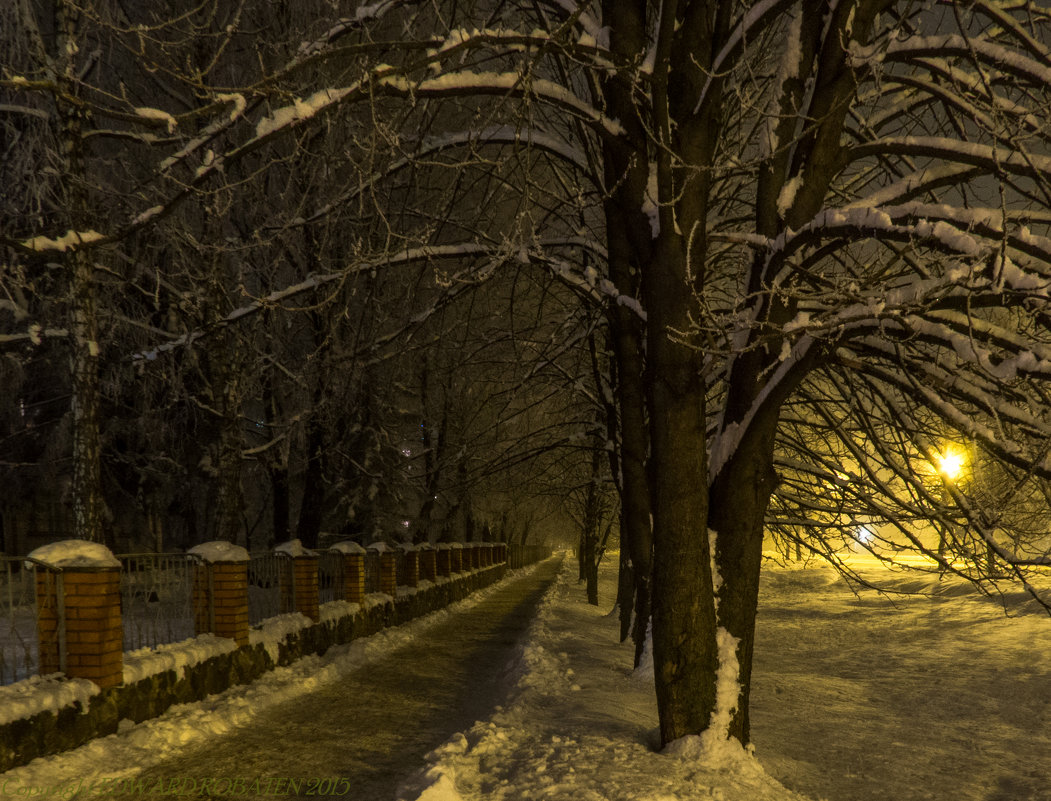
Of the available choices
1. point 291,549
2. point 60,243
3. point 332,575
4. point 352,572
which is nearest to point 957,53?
point 60,243

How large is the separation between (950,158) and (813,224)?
99cm

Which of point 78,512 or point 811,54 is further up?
point 811,54

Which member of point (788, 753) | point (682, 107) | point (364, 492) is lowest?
point (788, 753)

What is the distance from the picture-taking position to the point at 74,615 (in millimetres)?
6172

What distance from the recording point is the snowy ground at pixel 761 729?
534 cm

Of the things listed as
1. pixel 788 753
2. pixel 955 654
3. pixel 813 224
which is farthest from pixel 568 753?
pixel 955 654

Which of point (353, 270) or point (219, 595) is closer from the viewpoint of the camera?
point (353, 270)

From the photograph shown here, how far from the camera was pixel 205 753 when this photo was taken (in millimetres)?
6297

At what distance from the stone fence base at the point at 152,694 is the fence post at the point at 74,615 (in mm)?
268

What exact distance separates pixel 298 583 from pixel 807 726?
6.71 meters

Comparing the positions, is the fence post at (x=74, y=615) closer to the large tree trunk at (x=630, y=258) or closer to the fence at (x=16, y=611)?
the fence at (x=16, y=611)

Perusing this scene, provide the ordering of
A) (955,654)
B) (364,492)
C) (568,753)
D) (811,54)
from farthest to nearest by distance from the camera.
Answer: (364,492) < (955,654) < (811,54) < (568,753)

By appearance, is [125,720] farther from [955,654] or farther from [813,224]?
[955,654]

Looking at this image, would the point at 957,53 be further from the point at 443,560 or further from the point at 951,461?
the point at 443,560
